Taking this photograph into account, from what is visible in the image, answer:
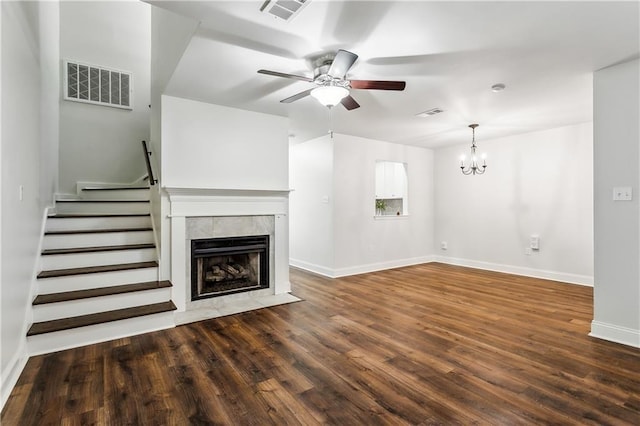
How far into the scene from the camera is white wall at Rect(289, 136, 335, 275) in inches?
213

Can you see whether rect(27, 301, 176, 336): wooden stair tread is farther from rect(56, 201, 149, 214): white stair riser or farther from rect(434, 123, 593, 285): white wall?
rect(434, 123, 593, 285): white wall

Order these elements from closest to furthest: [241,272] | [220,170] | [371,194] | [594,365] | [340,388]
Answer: [340,388] < [594,365] < [220,170] < [241,272] < [371,194]

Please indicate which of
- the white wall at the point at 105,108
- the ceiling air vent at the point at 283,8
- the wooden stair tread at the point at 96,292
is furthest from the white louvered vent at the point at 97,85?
the ceiling air vent at the point at 283,8

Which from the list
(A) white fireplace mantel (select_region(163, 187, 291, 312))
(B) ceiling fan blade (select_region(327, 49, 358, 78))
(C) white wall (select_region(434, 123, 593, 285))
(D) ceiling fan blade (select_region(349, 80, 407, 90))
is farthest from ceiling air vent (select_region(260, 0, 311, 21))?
(C) white wall (select_region(434, 123, 593, 285))

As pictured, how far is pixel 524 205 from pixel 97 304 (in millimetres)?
6160

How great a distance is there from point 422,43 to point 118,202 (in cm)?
436

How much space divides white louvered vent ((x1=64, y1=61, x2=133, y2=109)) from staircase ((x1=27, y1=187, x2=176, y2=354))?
2531 millimetres

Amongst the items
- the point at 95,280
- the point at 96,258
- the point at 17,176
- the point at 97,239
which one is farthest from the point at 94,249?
the point at 17,176

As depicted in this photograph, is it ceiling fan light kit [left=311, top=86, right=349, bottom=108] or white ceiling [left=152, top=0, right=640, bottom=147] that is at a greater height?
white ceiling [left=152, top=0, right=640, bottom=147]

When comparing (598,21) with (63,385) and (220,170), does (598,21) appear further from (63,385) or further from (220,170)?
(63,385)

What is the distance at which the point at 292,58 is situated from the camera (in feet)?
8.64

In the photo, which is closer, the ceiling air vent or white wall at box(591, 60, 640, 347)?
the ceiling air vent

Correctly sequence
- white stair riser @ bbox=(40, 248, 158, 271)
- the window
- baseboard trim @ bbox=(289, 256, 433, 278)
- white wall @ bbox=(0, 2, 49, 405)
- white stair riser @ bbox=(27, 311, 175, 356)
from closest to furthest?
white wall @ bbox=(0, 2, 49, 405) < white stair riser @ bbox=(27, 311, 175, 356) < white stair riser @ bbox=(40, 248, 158, 271) < baseboard trim @ bbox=(289, 256, 433, 278) < the window

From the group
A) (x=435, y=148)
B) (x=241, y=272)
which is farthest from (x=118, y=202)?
(x=435, y=148)
